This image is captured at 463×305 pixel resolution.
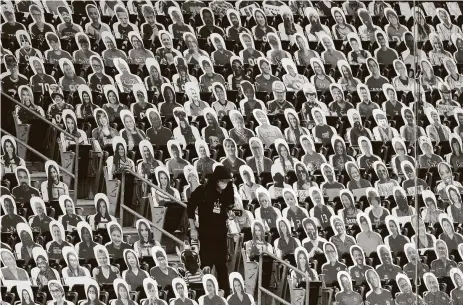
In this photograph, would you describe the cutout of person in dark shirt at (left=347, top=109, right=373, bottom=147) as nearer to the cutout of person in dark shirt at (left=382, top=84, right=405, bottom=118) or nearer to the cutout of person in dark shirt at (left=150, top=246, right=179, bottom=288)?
the cutout of person in dark shirt at (left=382, top=84, right=405, bottom=118)

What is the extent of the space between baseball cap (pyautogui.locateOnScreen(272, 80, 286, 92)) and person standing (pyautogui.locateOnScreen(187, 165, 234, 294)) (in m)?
2.07

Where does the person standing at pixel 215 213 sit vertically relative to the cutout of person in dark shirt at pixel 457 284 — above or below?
above

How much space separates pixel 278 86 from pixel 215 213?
2.35 meters

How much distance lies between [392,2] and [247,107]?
2057 millimetres

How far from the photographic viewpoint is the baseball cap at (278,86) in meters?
10.5

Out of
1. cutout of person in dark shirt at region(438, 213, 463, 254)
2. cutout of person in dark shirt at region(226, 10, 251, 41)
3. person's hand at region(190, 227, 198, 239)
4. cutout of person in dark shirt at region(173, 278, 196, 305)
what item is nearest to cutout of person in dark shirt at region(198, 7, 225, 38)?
cutout of person in dark shirt at region(226, 10, 251, 41)

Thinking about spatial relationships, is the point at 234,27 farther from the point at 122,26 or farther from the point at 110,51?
the point at 110,51

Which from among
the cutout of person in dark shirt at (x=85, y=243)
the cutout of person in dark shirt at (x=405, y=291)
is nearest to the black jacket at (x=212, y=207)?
the cutout of person in dark shirt at (x=85, y=243)

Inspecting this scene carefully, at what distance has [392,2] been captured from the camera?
1177 cm

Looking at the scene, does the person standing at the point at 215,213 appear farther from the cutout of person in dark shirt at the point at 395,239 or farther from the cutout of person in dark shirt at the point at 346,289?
the cutout of person in dark shirt at the point at 395,239

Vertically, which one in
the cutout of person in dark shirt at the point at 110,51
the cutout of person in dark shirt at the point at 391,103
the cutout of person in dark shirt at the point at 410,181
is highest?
the cutout of person in dark shirt at the point at 110,51

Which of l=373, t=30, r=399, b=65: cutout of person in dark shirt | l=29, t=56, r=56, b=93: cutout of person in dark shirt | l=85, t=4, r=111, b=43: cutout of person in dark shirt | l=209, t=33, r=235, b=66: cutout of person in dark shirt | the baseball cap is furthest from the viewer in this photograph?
l=373, t=30, r=399, b=65: cutout of person in dark shirt

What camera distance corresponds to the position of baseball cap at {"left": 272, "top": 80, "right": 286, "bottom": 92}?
34.6 feet

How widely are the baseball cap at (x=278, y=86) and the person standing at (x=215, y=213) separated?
2.07 meters
